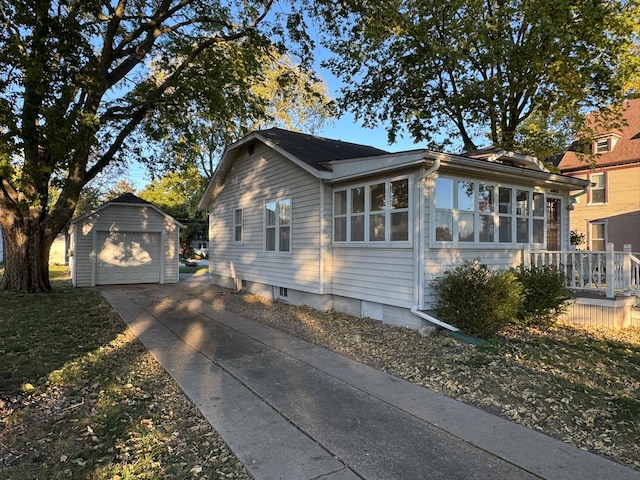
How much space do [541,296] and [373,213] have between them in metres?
3.63

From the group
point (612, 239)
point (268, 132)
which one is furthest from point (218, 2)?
point (612, 239)

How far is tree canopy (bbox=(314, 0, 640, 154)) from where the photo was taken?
12.3 m

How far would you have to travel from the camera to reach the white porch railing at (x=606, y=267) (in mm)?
8078

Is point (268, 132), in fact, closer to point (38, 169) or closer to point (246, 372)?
point (38, 169)

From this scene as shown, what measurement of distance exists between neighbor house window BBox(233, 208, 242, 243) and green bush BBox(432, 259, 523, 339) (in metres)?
8.41

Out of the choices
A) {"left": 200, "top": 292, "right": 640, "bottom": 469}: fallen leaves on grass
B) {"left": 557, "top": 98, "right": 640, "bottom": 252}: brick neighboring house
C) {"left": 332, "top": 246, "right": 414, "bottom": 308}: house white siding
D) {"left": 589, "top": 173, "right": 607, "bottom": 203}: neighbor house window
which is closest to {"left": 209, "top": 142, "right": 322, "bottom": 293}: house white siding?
{"left": 332, "top": 246, "right": 414, "bottom": 308}: house white siding

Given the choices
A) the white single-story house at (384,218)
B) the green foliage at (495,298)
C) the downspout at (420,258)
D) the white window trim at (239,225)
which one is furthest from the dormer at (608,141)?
the white window trim at (239,225)

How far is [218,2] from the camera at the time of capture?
45.0ft

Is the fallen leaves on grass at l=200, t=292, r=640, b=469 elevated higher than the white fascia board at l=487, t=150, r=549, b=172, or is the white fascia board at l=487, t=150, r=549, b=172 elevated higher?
the white fascia board at l=487, t=150, r=549, b=172

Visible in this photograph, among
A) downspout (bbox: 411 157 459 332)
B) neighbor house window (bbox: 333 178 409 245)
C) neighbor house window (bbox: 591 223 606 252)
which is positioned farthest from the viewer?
neighbor house window (bbox: 591 223 606 252)

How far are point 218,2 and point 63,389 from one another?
43.6 feet

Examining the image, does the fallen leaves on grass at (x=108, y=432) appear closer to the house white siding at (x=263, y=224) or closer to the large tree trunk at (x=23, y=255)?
the house white siding at (x=263, y=224)

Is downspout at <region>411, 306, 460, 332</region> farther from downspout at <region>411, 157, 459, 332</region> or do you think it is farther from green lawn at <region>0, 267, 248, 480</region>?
green lawn at <region>0, 267, 248, 480</region>

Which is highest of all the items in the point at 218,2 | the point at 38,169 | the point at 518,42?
the point at 218,2
